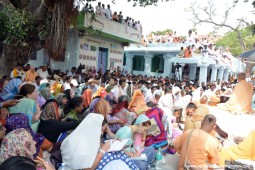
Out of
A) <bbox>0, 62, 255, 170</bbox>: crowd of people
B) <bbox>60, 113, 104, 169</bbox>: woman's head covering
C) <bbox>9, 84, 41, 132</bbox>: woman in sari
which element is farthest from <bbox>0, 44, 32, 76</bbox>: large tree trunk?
<bbox>60, 113, 104, 169</bbox>: woman's head covering

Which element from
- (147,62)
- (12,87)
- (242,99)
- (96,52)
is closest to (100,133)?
(12,87)

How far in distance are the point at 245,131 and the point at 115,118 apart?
324 centimetres

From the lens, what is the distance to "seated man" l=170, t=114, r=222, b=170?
404cm

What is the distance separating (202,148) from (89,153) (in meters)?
1.66

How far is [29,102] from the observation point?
4957 mm

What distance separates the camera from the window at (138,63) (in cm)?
2694

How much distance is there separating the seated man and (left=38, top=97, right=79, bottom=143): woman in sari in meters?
1.80

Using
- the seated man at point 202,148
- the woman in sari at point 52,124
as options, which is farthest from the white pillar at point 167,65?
the seated man at point 202,148

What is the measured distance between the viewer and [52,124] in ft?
16.1

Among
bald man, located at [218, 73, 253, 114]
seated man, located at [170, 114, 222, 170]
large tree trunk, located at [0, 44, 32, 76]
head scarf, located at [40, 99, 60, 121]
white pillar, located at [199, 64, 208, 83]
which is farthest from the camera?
white pillar, located at [199, 64, 208, 83]

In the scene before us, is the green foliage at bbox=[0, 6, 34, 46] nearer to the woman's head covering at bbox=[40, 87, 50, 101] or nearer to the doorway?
the woman's head covering at bbox=[40, 87, 50, 101]

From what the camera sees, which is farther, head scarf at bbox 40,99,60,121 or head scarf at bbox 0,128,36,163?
head scarf at bbox 40,99,60,121

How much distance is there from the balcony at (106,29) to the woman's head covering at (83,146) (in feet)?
29.6

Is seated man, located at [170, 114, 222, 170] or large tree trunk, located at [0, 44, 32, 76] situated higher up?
large tree trunk, located at [0, 44, 32, 76]
